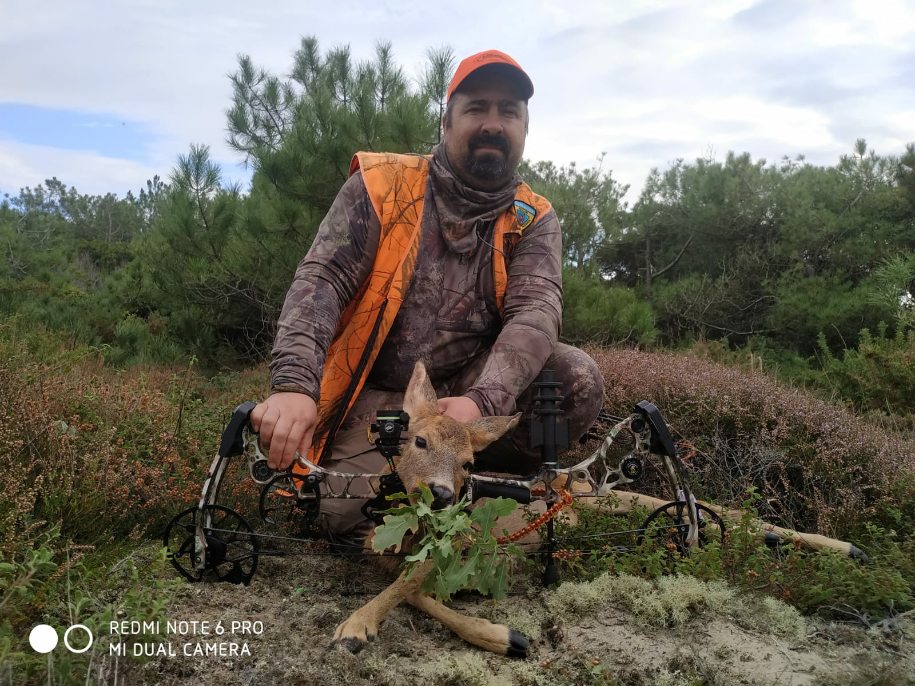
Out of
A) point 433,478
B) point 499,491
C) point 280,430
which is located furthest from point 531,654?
point 280,430

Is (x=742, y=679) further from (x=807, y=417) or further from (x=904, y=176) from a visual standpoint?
(x=904, y=176)

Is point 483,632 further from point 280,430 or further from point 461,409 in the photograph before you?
point 280,430

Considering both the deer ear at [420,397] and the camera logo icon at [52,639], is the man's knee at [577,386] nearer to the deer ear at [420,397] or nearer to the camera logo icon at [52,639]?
the deer ear at [420,397]

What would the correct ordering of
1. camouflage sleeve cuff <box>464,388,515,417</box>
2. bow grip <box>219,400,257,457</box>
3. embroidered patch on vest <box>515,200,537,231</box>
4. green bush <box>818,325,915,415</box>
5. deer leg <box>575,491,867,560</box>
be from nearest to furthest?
bow grip <box>219,400,257,457</box>
camouflage sleeve cuff <box>464,388,515,417</box>
deer leg <box>575,491,867,560</box>
embroidered patch on vest <box>515,200,537,231</box>
green bush <box>818,325,915,415</box>

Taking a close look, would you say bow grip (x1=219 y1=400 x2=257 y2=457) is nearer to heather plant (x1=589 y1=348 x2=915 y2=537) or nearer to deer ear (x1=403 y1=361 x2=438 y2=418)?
deer ear (x1=403 y1=361 x2=438 y2=418)

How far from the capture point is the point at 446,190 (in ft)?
13.4

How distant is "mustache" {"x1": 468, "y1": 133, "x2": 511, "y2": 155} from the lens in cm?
399

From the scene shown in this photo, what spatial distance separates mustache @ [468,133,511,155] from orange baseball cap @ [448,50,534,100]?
0.30m

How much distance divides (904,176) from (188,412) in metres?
11.8

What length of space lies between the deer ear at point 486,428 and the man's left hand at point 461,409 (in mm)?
125

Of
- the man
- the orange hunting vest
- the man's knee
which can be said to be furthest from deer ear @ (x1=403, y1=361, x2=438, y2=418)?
the man's knee

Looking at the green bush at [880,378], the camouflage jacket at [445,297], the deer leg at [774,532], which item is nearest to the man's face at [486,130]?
the camouflage jacket at [445,297]

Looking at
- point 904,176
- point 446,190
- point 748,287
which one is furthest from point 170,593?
point 904,176

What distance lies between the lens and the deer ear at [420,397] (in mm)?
3121
